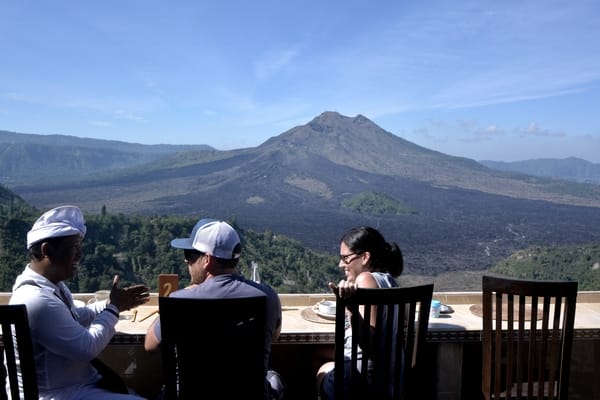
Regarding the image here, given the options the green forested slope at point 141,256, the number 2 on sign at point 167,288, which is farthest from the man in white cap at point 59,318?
the green forested slope at point 141,256

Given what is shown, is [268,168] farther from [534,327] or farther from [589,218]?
[534,327]

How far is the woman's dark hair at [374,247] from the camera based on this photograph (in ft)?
8.04

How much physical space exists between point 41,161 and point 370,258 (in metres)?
93.3

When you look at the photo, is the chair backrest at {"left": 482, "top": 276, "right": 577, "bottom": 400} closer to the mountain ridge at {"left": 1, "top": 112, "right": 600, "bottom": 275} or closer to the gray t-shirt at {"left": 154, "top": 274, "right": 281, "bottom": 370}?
the gray t-shirt at {"left": 154, "top": 274, "right": 281, "bottom": 370}

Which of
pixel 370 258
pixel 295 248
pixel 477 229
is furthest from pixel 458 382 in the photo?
pixel 477 229

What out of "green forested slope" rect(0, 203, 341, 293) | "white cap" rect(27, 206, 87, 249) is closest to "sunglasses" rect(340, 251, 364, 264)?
"white cap" rect(27, 206, 87, 249)

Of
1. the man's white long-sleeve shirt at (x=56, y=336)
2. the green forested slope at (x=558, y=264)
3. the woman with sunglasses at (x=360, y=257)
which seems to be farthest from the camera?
the green forested slope at (x=558, y=264)

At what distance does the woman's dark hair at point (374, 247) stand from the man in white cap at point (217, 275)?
58 cm

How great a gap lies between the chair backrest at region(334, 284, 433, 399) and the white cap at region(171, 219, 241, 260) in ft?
1.56

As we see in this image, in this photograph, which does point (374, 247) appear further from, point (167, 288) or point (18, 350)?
point (18, 350)

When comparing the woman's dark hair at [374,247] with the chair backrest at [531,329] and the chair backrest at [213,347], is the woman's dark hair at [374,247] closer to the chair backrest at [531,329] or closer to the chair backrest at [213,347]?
the chair backrest at [531,329]

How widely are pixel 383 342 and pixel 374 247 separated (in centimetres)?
48

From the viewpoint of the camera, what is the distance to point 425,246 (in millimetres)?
26594

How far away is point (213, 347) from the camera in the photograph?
181cm
